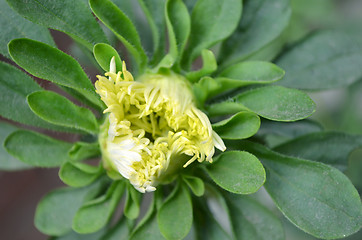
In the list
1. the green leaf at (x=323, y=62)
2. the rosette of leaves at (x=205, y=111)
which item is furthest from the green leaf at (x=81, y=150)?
the green leaf at (x=323, y=62)

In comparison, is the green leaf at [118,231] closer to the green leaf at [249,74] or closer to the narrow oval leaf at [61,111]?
the narrow oval leaf at [61,111]

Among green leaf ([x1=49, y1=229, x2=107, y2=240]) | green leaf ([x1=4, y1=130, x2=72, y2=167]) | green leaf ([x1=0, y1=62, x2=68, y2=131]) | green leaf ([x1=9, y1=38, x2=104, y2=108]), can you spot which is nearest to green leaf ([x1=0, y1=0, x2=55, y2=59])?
green leaf ([x1=0, y1=62, x2=68, y2=131])

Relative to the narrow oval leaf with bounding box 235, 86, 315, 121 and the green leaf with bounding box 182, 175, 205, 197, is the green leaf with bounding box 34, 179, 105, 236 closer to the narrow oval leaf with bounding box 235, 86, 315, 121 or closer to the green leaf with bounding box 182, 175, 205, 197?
the green leaf with bounding box 182, 175, 205, 197

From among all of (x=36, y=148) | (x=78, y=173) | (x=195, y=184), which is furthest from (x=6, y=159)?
(x=195, y=184)

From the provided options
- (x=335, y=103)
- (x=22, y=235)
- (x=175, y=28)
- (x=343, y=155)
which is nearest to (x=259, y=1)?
(x=175, y=28)

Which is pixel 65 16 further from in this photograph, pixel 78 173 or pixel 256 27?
pixel 256 27

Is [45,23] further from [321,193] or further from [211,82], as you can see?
[321,193]
